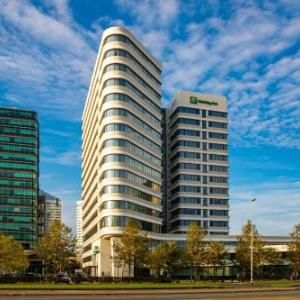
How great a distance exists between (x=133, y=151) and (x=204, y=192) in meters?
61.5

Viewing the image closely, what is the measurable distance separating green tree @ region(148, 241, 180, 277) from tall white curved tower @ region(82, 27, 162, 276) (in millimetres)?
13961

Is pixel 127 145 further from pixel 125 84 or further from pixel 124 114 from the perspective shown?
pixel 125 84

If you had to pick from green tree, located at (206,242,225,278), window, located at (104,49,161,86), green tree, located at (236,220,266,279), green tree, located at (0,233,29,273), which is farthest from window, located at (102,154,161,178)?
green tree, located at (236,220,266,279)

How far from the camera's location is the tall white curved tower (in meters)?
124

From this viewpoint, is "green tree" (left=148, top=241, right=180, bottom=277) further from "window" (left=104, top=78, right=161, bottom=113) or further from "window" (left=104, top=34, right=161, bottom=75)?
"window" (left=104, top=34, right=161, bottom=75)

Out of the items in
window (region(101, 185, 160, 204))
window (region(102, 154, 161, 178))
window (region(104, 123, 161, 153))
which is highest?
window (region(104, 123, 161, 153))

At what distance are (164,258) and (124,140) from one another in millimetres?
30408

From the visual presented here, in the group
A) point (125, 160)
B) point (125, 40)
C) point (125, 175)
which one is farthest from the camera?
point (125, 40)

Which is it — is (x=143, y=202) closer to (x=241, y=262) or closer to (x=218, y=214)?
(x=241, y=262)

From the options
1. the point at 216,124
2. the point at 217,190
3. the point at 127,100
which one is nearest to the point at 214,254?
the point at 127,100

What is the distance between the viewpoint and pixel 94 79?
154 metres

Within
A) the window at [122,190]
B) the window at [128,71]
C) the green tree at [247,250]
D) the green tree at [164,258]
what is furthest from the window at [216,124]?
the green tree at [164,258]

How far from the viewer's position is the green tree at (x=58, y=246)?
101562 millimetres

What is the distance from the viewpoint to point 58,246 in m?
102
